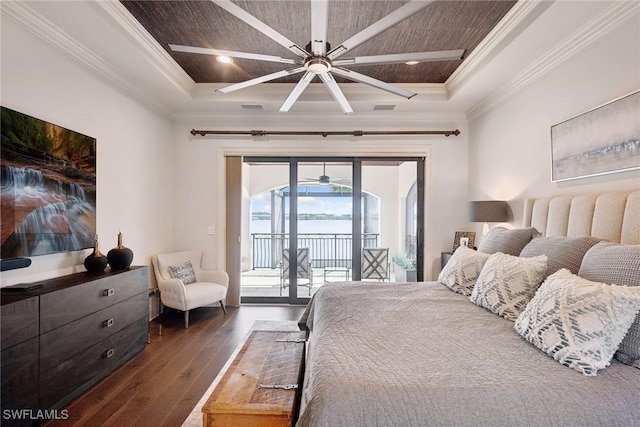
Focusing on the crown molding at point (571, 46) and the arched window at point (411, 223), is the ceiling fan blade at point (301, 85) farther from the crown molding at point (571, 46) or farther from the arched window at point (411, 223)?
the arched window at point (411, 223)

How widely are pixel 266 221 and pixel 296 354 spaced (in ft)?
10.8

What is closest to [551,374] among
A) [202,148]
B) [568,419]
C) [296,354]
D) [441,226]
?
[568,419]

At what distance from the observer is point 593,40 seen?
93.5 inches

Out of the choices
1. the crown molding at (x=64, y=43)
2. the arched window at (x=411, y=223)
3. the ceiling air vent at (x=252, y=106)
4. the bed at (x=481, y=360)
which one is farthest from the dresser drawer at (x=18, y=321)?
the arched window at (x=411, y=223)

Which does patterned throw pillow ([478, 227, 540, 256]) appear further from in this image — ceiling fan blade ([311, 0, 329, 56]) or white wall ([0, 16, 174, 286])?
white wall ([0, 16, 174, 286])

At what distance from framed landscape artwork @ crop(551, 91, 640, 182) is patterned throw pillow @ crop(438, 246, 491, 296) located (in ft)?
3.27

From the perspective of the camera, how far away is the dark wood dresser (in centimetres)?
179

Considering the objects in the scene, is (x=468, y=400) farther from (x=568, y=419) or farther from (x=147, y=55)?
(x=147, y=55)

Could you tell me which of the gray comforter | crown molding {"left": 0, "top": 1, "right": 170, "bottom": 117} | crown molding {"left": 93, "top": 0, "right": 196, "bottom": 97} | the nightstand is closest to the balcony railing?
the nightstand

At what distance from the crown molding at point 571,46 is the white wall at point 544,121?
0.04 m

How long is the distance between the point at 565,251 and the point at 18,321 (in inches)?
129

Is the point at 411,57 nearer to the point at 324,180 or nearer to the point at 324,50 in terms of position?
the point at 324,50

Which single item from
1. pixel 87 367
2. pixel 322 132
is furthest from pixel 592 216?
pixel 87 367

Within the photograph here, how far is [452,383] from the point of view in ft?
3.74
